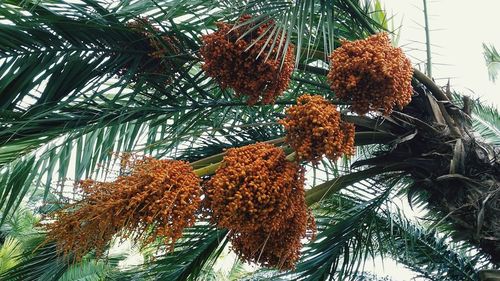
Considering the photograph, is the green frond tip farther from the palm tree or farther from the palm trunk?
the palm trunk

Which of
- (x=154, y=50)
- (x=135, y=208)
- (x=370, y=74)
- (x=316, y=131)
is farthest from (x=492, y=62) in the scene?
(x=135, y=208)

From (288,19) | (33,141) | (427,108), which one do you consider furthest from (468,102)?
(33,141)

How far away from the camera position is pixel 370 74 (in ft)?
7.42

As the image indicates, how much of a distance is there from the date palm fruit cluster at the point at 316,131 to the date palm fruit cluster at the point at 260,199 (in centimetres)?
7

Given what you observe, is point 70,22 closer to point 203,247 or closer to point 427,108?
point 203,247

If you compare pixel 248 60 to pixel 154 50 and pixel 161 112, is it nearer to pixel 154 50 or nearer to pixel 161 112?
pixel 154 50

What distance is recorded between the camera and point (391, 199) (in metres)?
3.77

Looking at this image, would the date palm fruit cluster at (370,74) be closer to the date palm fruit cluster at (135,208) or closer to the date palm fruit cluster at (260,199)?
the date palm fruit cluster at (260,199)

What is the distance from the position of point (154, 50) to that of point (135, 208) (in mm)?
1189

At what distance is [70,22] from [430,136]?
1.78 meters

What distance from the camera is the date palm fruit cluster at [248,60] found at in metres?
2.40

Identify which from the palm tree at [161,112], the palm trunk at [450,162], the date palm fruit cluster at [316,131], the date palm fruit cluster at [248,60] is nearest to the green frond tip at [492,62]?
the palm tree at [161,112]

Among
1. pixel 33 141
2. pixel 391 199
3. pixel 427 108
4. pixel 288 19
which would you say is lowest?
pixel 391 199

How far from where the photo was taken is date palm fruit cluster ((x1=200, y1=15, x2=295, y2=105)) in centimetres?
240
